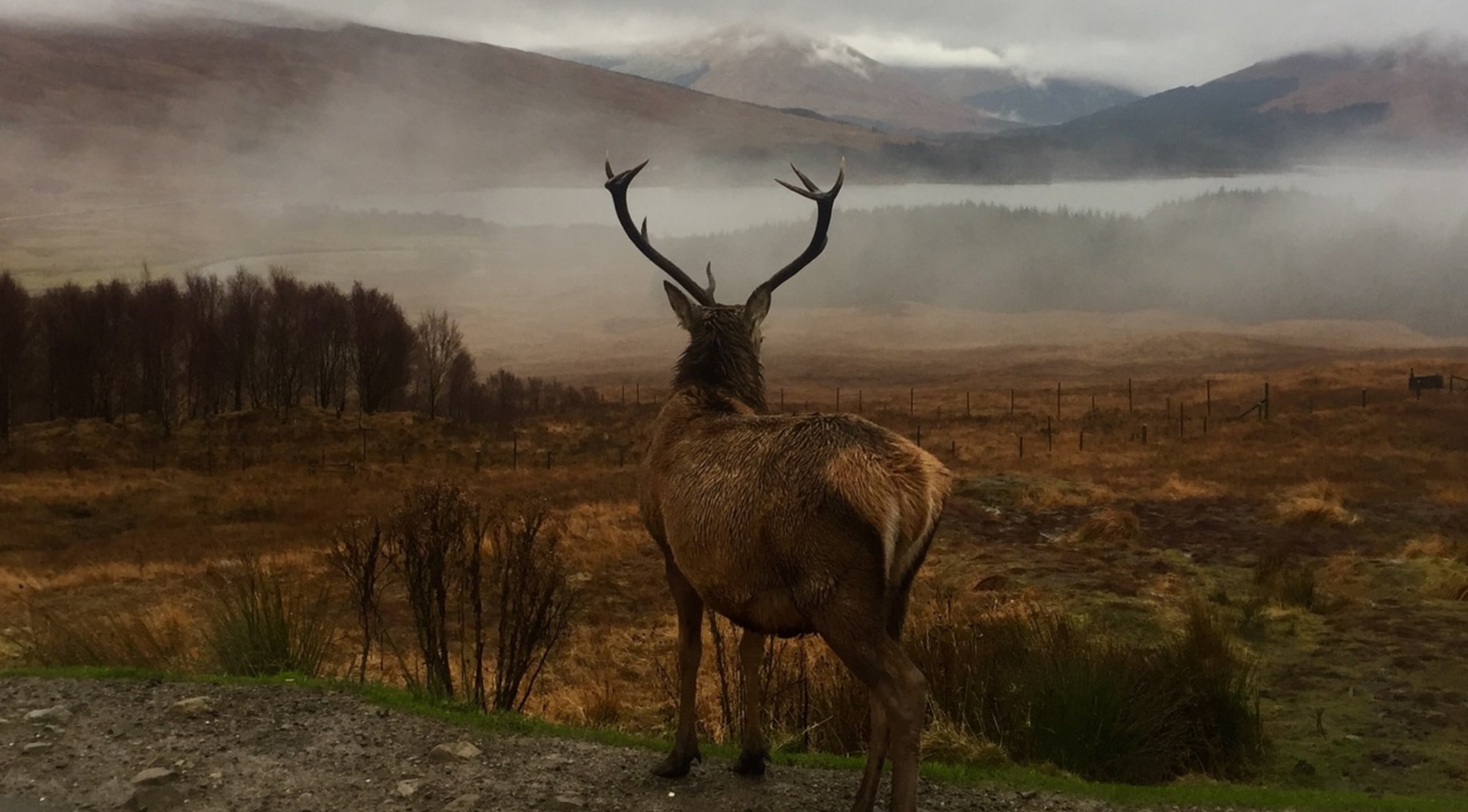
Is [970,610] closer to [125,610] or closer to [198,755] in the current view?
[198,755]

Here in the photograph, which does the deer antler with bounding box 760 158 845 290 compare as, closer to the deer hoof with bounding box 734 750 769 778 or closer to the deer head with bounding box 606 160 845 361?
the deer head with bounding box 606 160 845 361

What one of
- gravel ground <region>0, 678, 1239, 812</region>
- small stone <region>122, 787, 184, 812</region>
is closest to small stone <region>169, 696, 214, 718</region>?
gravel ground <region>0, 678, 1239, 812</region>

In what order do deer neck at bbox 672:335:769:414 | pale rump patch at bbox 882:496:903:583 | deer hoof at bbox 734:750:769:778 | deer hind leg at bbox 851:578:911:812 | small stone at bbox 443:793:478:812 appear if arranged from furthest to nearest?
deer neck at bbox 672:335:769:414
deer hoof at bbox 734:750:769:778
small stone at bbox 443:793:478:812
deer hind leg at bbox 851:578:911:812
pale rump patch at bbox 882:496:903:583

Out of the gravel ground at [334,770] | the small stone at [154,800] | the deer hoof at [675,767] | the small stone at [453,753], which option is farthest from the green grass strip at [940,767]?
the small stone at [154,800]

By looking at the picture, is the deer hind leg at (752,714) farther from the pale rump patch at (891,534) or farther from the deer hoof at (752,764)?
the pale rump patch at (891,534)

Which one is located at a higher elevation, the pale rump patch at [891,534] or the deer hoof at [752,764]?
the pale rump patch at [891,534]

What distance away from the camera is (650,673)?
1391 centimetres

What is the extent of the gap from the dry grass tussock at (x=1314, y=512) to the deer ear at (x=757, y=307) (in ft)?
64.3

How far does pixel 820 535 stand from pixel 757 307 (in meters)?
2.49

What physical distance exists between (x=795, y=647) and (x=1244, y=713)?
4310 mm

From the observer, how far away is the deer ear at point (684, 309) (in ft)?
23.4

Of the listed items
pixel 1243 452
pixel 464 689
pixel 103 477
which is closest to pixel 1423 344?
pixel 1243 452

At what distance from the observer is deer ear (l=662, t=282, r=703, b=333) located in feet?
23.4

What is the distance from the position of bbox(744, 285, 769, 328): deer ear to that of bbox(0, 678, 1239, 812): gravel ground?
2663 mm
